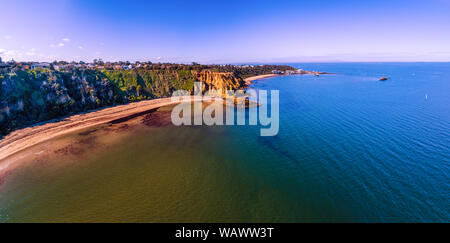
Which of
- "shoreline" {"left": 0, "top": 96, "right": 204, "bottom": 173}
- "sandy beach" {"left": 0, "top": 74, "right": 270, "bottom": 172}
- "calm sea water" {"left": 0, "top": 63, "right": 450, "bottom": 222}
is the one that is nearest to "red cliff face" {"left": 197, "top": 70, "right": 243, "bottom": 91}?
"sandy beach" {"left": 0, "top": 74, "right": 270, "bottom": 172}

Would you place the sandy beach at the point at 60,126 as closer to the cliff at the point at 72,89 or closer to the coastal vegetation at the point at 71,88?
the coastal vegetation at the point at 71,88

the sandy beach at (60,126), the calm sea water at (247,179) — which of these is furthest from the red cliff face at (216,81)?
the calm sea water at (247,179)

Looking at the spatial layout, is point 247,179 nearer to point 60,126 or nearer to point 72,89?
point 60,126

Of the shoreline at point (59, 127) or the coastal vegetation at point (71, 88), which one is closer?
the shoreline at point (59, 127)

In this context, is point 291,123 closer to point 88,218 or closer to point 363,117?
point 363,117
